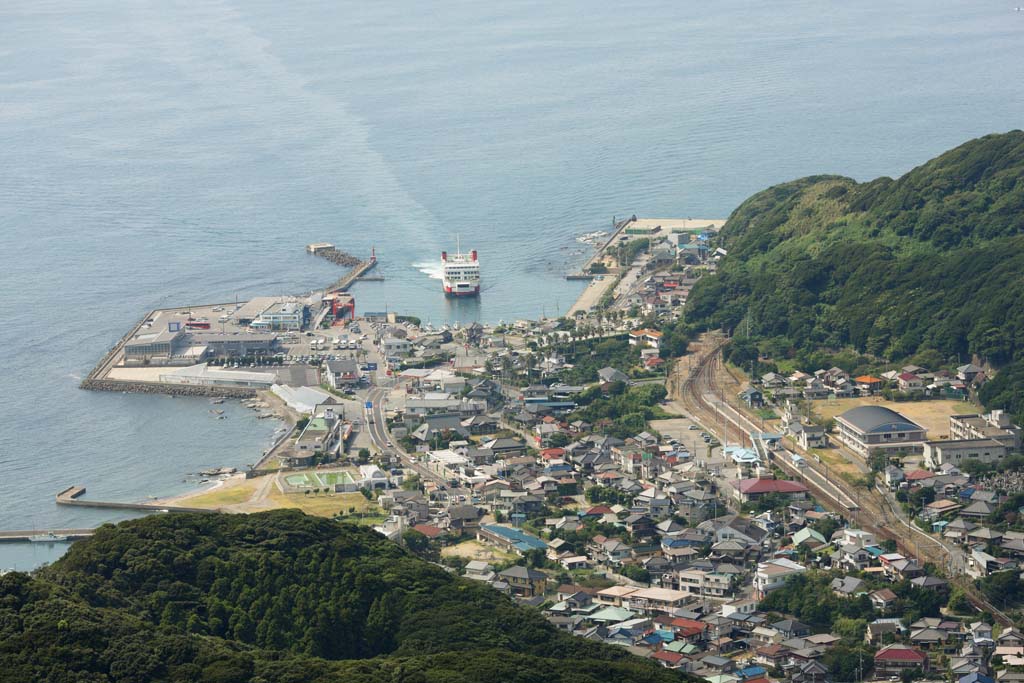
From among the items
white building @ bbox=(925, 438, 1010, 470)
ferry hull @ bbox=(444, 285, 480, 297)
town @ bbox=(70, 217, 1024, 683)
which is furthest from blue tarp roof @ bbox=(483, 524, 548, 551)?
ferry hull @ bbox=(444, 285, 480, 297)

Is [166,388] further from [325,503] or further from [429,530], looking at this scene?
[429,530]

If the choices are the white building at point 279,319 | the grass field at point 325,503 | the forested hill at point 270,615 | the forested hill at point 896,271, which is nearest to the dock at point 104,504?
the grass field at point 325,503

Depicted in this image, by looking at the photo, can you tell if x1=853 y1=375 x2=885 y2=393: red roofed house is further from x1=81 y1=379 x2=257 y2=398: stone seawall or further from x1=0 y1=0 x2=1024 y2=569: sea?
x1=81 y1=379 x2=257 y2=398: stone seawall

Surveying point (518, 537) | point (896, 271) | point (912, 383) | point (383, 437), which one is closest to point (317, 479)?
point (383, 437)

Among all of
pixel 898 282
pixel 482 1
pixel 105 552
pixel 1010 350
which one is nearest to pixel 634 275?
pixel 898 282

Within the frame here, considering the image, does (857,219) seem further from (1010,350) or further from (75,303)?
(75,303)

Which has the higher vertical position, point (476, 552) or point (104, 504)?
point (104, 504)
